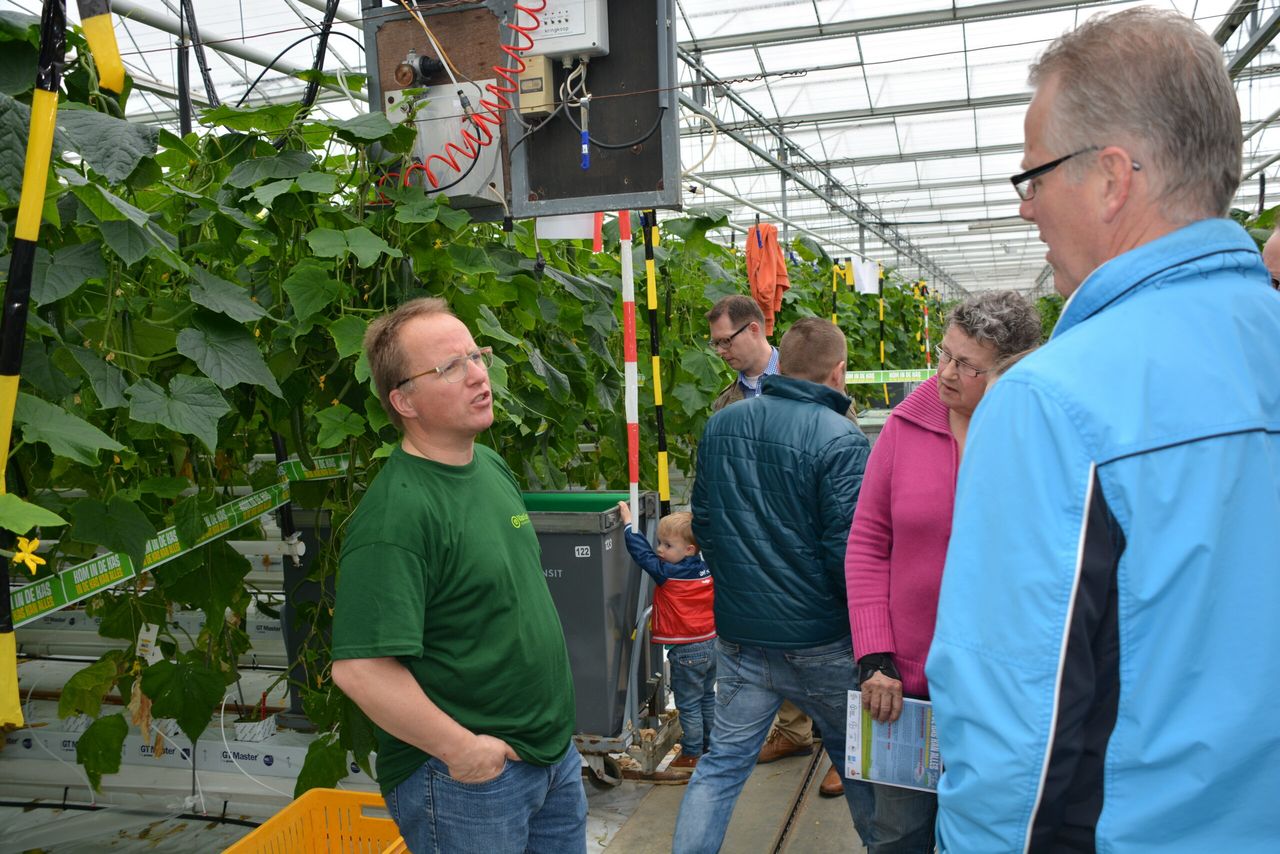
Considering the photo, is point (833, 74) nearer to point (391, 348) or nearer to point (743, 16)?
point (743, 16)

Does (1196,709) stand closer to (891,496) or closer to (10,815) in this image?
(891,496)

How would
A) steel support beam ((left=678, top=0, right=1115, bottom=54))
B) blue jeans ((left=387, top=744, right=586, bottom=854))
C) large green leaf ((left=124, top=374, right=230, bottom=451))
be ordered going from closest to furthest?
blue jeans ((left=387, top=744, right=586, bottom=854)) < large green leaf ((left=124, top=374, right=230, bottom=451)) < steel support beam ((left=678, top=0, right=1115, bottom=54))

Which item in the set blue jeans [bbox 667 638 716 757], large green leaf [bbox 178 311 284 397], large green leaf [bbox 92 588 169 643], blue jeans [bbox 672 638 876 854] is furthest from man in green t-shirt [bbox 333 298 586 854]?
blue jeans [bbox 667 638 716 757]

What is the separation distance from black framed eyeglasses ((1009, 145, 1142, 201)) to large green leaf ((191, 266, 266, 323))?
1.59m

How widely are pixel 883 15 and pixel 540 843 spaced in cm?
874

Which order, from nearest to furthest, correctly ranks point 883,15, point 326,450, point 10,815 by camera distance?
point 326,450, point 10,815, point 883,15

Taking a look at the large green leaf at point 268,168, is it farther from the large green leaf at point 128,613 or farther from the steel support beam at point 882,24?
the steel support beam at point 882,24

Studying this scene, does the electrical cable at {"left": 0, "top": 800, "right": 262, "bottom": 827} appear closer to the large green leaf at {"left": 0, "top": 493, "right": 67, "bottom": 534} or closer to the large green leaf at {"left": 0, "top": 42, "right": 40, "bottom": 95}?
the large green leaf at {"left": 0, "top": 493, "right": 67, "bottom": 534}

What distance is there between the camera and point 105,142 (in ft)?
5.82

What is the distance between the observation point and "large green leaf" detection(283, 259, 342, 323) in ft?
8.21

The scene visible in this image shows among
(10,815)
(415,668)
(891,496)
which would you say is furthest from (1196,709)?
(10,815)

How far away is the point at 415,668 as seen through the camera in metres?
1.80

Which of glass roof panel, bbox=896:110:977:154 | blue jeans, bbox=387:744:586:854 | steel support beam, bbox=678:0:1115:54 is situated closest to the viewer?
blue jeans, bbox=387:744:586:854

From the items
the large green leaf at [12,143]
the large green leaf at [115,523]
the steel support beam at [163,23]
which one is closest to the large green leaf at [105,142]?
the large green leaf at [12,143]
